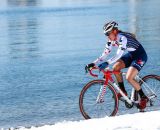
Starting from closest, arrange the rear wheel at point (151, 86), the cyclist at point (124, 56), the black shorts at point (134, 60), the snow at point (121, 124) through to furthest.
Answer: the snow at point (121, 124) → the cyclist at point (124, 56) → the black shorts at point (134, 60) → the rear wheel at point (151, 86)

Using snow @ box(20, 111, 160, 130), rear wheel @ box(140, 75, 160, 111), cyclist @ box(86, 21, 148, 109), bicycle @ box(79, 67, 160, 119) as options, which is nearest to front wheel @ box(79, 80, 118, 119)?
bicycle @ box(79, 67, 160, 119)

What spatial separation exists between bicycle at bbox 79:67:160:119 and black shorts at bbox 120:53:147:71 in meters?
0.24

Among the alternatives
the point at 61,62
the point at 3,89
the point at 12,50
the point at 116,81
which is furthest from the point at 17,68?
the point at 116,81

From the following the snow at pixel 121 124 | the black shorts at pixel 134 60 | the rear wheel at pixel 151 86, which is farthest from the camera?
the rear wheel at pixel 151 86

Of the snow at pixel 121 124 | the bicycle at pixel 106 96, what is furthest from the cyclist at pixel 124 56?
the snow at pixel 121 124

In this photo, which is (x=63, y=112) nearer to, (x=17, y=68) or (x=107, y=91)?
(x=107, y=91)

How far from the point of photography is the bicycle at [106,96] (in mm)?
8320

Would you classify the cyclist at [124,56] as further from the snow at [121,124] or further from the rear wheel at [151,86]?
the snow at [121,124]

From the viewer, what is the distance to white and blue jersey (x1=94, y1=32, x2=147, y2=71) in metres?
8.00

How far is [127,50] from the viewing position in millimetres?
8281

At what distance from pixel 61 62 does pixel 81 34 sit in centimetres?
1205

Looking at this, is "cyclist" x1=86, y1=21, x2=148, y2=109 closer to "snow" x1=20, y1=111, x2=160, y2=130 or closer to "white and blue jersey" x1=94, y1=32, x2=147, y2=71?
"white and blue jersey" x1=94, y1=32, x2=147, y2=71

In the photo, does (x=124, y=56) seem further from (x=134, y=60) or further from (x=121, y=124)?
(x=121, y=124)

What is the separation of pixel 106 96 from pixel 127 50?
96cm
